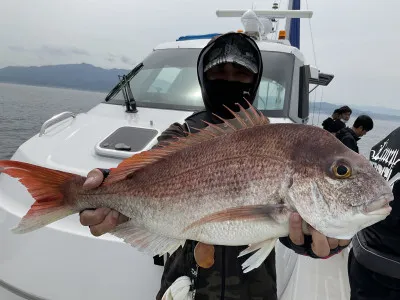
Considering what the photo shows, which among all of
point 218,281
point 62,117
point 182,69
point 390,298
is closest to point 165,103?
point 182,69

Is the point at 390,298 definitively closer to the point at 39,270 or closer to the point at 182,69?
the point at 39,270

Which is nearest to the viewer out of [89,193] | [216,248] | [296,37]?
[89,193]

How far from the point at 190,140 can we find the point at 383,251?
1.77m

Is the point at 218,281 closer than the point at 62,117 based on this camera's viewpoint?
Yes

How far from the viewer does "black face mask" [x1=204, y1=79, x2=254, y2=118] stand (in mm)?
2463

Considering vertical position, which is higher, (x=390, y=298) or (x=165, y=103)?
(x=165, y=103)

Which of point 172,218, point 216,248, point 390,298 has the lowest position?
point 390,298

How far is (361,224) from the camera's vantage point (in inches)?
54.3

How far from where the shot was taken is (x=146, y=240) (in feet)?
5.74

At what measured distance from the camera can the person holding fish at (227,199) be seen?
4.66 feet

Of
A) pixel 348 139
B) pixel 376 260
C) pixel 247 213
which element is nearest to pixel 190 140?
pixel 247 213

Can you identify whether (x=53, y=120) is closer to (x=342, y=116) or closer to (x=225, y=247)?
(x=225, y=247)

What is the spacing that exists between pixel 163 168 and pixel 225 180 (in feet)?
1.18

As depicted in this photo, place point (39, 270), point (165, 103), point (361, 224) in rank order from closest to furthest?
point (361, 224) → point (39, 270) → point (165, 103)
